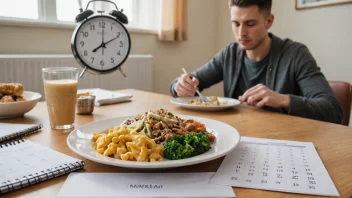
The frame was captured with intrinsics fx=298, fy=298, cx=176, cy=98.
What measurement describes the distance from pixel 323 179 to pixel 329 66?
7.18ft

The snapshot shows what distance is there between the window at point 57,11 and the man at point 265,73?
0.84 m

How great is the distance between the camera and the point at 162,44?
294 cm

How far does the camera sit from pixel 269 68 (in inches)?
66.4

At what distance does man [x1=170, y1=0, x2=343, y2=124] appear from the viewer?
1.25 m

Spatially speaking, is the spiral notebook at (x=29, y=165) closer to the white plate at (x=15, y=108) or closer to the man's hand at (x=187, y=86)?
the white plate at (x=15, y=108)

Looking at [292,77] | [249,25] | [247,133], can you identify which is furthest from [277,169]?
[249,25]

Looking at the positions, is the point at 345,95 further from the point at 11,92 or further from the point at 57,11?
the point at 57,11

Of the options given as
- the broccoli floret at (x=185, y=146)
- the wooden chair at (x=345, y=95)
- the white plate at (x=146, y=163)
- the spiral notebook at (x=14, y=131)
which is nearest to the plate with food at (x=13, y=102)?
the spiral notebook at (x=14, y=131)

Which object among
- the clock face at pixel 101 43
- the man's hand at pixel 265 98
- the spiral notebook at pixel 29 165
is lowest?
the spiral notebook at pixel 29 165

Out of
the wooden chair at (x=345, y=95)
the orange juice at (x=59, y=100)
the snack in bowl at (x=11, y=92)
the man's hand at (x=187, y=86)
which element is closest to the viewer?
the orange juice at (x=59, y=100)

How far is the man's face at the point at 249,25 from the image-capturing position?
1.63m

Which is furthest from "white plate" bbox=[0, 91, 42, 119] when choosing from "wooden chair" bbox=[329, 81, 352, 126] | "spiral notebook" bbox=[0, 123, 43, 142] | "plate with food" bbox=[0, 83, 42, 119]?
"wooden chair" bbox=[329, 81, 352, 126]

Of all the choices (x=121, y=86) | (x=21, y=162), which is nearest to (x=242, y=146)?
(x=21, y=162)

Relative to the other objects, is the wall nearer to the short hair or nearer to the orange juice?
the short hair
